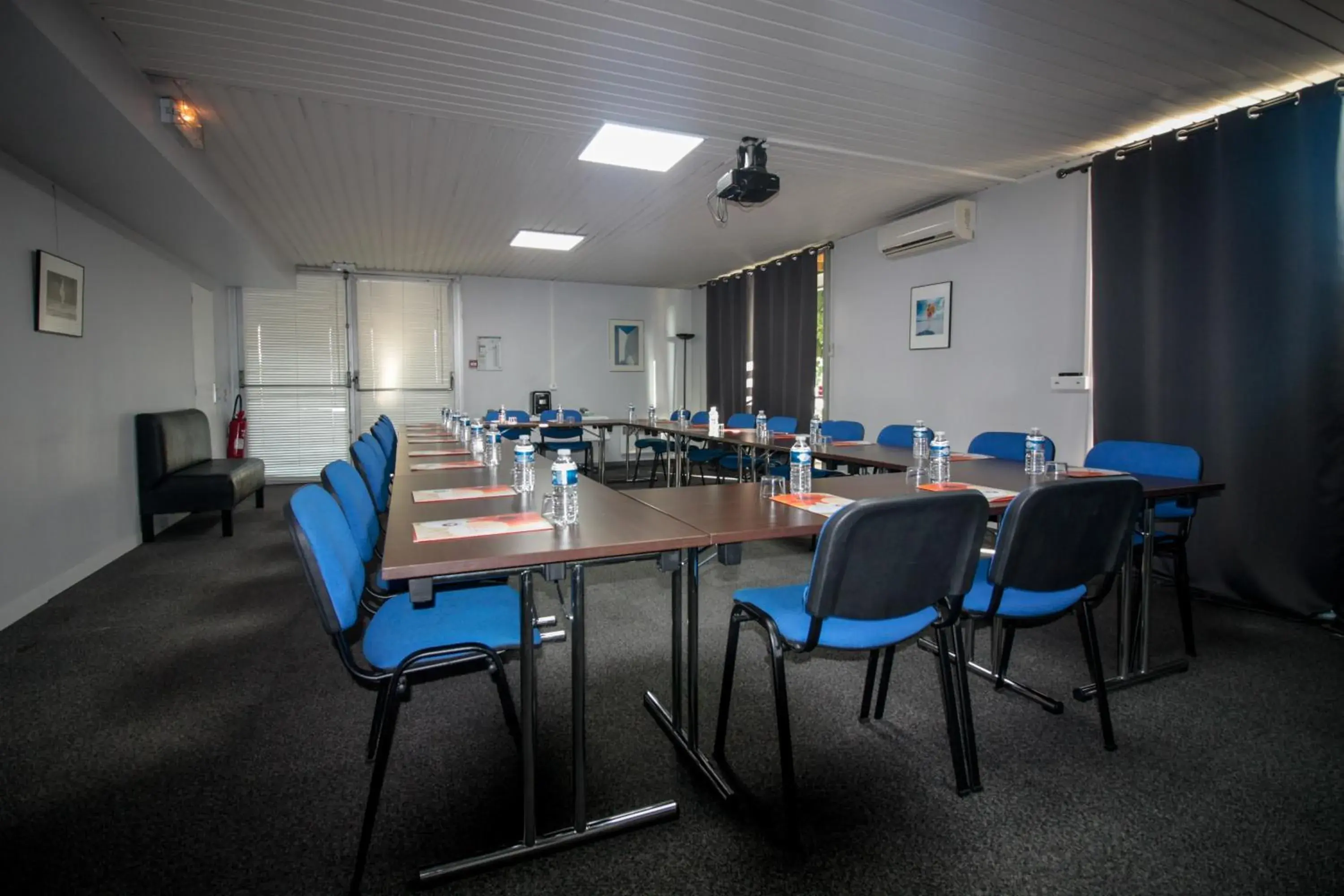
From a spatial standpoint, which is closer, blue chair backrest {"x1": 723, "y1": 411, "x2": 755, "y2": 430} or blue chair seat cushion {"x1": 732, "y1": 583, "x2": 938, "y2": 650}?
blue chair seat cushion {"x1": 732, "y1": 583, "x2": 938, "y2": 650}

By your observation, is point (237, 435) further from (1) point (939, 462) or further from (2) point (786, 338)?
(1) point (939, 462)

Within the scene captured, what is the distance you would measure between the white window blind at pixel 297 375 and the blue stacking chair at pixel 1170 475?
808cm

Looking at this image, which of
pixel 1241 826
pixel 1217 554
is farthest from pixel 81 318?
pixel 1217 554

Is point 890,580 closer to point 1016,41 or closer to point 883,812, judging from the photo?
point 883,812

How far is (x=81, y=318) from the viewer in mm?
3887

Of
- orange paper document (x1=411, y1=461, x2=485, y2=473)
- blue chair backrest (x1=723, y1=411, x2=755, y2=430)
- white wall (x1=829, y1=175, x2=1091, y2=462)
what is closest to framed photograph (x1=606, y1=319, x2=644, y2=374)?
blue chair backrest (x1=723, y1=411, x2=755, y2=430)

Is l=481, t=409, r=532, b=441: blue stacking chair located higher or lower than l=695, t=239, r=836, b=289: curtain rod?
lower

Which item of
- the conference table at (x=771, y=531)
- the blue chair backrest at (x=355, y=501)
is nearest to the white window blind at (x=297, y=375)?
the blue chair backrest at (x=355, y=501)

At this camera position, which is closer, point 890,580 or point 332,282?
point 890,580

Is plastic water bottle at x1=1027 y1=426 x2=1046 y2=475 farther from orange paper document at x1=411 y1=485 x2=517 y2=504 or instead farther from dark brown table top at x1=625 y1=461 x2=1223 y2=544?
orange paper document at x1=411 y1=485 x2=517 y2=504

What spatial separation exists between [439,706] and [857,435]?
3.81m

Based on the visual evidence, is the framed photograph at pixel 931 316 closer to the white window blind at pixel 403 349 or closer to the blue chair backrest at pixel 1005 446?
the blue chair backrest at pixel 1005 446

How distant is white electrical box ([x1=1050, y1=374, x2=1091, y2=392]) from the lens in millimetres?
4148

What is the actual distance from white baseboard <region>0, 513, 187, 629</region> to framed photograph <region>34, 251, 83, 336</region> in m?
1.38
